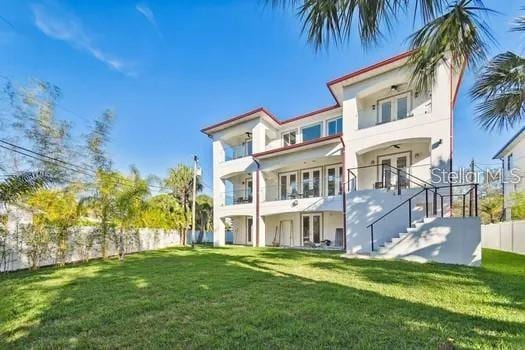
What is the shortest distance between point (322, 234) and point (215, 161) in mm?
8998

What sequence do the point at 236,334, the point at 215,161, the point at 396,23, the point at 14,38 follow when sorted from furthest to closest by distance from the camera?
1. the point at 215,161
2. the point at 14,38
3. the point at 236,334
4. the point at 396,23

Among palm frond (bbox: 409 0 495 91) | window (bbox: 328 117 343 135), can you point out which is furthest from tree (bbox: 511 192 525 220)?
palm frond (bbox: 409 0 495 91)

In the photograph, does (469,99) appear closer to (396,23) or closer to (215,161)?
(396,23)

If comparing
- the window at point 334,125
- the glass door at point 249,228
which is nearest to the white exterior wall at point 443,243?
the window at point 334,125

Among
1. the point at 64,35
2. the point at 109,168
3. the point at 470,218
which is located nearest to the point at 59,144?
the point at 109,168

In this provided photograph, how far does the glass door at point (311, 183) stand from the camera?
60.2ft

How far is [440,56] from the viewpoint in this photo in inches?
127

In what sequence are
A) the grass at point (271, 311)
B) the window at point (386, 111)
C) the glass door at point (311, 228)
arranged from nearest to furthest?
1. the grass at point (271, 311)
2. the window at point (386, 111)
3. the glass door at point (311, 228)

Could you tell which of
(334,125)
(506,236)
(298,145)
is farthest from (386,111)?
(506,236)

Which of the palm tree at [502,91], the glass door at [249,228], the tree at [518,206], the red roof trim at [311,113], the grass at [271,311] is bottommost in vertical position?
the glass door at [249,228]

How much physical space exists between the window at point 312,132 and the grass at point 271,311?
40.6 feet

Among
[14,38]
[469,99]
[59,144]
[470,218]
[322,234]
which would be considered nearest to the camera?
[469,99]

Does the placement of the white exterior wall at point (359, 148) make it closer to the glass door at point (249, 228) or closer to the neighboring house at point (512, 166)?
the glass door at point (249, 228)

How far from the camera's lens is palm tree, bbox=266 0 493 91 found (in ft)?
7.88
